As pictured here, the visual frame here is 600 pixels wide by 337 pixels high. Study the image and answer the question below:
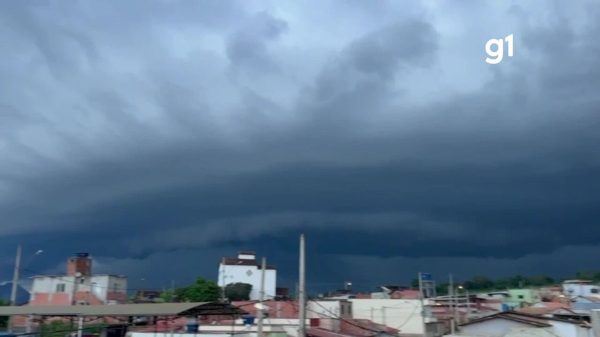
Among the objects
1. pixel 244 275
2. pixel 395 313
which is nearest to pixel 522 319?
pixel 395 313

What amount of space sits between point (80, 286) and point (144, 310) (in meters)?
63.2

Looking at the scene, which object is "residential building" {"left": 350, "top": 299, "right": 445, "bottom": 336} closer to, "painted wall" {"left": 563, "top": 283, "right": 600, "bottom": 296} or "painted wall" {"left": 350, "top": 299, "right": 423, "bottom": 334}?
"painted wall" {"left": 350, "top": 299, "right": 423, "bottom": 334}

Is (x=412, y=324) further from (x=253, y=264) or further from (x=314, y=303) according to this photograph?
(x=253, y=264)

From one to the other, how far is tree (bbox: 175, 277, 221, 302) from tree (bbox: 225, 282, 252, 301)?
15.1 meters

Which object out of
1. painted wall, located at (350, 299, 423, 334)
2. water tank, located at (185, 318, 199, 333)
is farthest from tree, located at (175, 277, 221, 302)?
water tank, located at (185, 318, 199, 333)

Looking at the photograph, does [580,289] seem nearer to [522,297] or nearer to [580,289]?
[580,289]

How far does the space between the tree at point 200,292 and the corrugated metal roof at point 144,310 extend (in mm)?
44120

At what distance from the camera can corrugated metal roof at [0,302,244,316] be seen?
29766 millimetres

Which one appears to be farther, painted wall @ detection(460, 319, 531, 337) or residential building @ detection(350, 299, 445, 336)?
residential building @ detection(350, 299, 445, 336)

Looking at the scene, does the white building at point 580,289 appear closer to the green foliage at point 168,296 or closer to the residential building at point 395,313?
the residential building at point 395,313

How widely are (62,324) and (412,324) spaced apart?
4042 centimetres

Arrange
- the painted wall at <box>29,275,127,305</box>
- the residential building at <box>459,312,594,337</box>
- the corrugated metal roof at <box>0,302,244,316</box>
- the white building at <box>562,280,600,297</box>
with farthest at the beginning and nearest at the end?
the white building at <box>562,280,600,297</box> → the painted wall at <box>29,275,127,305</box> → the residential building at <box>459,312,594,337</box> → the corrugated metal roof at <box>0,302,244,316</box>

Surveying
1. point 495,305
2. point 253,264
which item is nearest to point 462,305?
point 495,305

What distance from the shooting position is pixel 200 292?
266 feet
